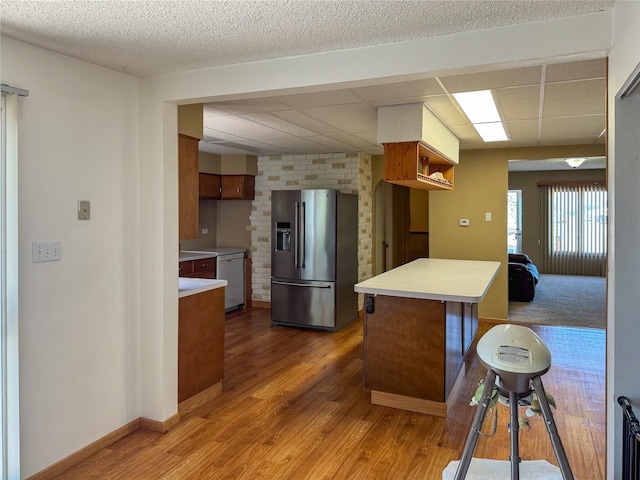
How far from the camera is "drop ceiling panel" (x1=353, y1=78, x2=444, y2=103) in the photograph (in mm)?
3139

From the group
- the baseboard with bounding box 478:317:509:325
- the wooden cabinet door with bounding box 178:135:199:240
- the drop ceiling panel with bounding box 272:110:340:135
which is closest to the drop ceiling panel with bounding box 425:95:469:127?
the drop ceiling panel with bounding box 272:110:340:135

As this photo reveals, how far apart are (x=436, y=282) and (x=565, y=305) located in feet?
15.2

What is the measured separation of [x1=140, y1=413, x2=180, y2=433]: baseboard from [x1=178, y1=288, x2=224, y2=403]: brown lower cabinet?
183mm

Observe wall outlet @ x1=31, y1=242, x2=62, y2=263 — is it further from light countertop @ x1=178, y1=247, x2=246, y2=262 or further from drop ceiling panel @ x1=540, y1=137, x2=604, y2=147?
drop ceiling panel @ x1=540, y1=137, x2=604, y2=147

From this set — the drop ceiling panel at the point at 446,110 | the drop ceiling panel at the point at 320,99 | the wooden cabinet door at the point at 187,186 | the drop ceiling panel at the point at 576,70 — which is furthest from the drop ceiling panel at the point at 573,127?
the wooden cabinet door at the point at 187,186

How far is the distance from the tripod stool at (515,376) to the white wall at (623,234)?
0.52 metres

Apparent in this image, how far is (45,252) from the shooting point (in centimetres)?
248

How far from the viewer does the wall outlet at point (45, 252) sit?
7.95ft

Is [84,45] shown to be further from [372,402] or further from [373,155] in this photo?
[373,155]

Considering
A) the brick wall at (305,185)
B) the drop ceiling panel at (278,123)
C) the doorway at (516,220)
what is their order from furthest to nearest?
the doorway at (516,220) < the brick wall at (305,185) < the drop ceiling panel at (278,123)

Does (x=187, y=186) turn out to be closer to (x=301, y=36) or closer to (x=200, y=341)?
(x=200, y=341)

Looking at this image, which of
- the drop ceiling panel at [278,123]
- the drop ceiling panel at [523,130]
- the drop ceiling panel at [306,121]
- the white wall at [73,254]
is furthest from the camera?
the drop ceiling panel at [523,130]

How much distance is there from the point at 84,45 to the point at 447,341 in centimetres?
278

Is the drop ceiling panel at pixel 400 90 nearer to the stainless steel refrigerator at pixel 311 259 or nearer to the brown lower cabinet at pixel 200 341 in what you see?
the brown lower cabinet at pixel 200 341
